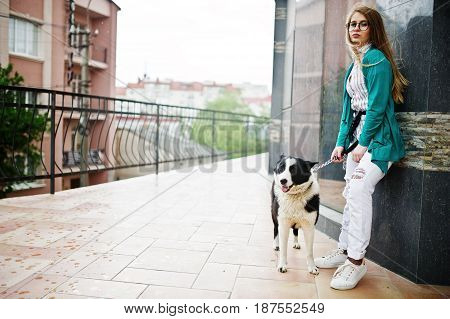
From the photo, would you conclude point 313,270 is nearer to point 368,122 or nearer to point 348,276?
point 348,276

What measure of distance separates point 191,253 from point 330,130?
1.87 metres

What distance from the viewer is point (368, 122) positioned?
7.22ft

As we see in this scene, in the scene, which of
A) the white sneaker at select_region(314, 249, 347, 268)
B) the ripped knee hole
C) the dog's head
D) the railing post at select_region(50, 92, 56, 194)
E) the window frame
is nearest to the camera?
the ripped knee hole

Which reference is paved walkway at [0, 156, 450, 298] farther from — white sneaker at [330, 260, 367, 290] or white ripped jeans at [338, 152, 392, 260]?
white ripped jeans at [338, 152, 392, 260]

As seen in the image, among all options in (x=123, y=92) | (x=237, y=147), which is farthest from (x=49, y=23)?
(x=123, y=92)

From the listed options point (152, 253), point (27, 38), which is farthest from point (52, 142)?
point (27, 38)

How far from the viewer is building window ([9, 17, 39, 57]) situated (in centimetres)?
1359

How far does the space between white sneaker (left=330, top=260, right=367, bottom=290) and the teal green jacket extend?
0.61 metres

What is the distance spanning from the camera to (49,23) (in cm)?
1547

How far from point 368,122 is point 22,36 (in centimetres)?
1472

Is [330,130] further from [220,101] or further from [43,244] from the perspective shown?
[220,101]

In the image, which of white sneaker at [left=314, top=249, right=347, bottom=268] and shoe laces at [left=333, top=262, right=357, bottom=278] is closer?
shoe laces at [left=333, top=262, right=357, bottom=278]

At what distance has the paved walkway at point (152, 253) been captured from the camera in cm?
220

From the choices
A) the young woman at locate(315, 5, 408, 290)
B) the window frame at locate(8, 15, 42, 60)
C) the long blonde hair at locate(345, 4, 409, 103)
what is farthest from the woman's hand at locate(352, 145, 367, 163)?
the window frame at locate(8, 15, 42, 60)
